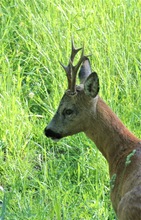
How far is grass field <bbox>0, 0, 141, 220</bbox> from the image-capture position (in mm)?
5773

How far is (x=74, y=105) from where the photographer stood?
5.62 meters

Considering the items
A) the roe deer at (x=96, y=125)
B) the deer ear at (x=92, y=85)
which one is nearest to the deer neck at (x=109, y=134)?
the roe deer at (x=96, y=125)

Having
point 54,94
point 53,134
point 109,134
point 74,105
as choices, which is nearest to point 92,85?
point 74,105

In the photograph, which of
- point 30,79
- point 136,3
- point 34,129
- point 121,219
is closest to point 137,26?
point 136,3

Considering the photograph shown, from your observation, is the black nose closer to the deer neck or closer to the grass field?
the deer neck

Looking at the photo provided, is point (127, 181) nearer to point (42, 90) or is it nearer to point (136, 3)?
point (42, 90)

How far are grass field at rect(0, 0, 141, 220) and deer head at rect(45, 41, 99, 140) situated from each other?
0.45 meters

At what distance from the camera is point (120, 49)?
290 inches

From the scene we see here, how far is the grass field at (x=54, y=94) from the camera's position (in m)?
5.77

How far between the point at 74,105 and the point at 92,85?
23 centimetres

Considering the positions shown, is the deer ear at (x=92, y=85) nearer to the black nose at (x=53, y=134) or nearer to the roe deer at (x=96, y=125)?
the roe deer at (x=96, y=125)

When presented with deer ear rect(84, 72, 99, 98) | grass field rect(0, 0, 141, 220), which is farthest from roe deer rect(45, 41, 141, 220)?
grass field rect(0, 0, 141, 220)

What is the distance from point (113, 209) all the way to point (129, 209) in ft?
2.14

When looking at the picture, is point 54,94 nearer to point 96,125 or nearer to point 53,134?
point 53,134
